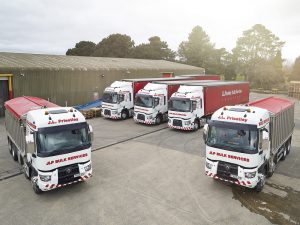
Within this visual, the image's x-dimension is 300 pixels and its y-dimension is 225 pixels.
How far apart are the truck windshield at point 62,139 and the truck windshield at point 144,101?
12.3 metres

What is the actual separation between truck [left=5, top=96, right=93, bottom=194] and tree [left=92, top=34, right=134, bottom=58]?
6637 centimetres

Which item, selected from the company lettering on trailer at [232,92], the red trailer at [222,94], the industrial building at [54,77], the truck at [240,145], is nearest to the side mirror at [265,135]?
the truck at [240,145]

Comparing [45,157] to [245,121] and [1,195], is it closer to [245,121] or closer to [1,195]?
[1,195]

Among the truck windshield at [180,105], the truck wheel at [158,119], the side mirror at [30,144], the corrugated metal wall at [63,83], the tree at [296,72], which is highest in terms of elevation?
the tree at [296,72]

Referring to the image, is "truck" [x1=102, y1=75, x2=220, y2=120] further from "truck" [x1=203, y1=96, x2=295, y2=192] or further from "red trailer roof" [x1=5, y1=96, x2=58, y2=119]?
"truck" [x1=203, y1=96, x2=295, y2=192]

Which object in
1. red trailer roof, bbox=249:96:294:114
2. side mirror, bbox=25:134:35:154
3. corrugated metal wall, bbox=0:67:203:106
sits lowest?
side mirror, bbox=25:134:35:154

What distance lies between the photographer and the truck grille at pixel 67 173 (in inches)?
403

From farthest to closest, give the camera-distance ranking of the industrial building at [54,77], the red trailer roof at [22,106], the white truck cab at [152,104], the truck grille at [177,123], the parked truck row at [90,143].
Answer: the industrial building at [54,77] < the white truck cab at [152,104] < the truck grille at [177,123] < the red trailer roof at [22,106] < the parked truck row at [90,143]

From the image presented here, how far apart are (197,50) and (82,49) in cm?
3468

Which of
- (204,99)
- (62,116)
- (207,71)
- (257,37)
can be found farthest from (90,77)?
(257,37)

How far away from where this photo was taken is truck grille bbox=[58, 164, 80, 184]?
10240 millimetres

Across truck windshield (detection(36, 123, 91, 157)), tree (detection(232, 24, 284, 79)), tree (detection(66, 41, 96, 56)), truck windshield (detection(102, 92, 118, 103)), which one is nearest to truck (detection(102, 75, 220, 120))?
truck windshield (detection(102, 92, 118, 103))

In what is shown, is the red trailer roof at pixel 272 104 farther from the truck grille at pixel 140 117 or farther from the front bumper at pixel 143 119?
the truck grille at pixel 140 117

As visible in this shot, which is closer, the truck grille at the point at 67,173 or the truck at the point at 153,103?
the truck grille at the point at 67,173
